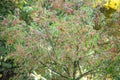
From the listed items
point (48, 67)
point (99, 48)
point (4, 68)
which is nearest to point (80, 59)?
point (99, 48)

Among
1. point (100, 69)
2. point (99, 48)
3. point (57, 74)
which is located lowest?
point (57, 74)

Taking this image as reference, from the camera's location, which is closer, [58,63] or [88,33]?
[88,33]

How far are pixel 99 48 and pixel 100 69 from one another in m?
0.49

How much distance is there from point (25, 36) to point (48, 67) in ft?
2.54

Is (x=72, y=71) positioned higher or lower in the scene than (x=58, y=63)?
lower

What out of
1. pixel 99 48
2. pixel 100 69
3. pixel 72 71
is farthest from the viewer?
pixel 72 71

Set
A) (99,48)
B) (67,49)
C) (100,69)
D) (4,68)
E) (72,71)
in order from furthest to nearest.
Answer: (4,68)
(72,71)
(100,69)
(99,48)
(67,49)

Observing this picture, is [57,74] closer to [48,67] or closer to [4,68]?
[48,67]

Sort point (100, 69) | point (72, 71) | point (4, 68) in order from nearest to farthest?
point (100, 69) < point (72, 71) < point (4, 68)

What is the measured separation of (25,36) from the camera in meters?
4.48

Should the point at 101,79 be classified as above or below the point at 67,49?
below

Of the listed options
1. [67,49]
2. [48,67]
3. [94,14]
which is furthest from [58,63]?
[94,14]

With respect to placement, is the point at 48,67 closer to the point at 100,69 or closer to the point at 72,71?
the point at 72,71

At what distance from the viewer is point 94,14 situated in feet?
15.1
